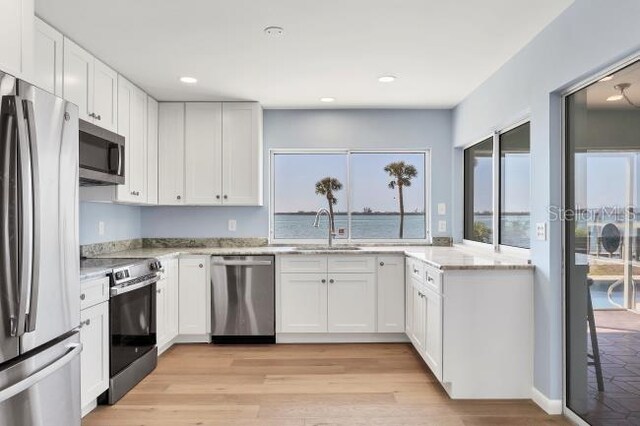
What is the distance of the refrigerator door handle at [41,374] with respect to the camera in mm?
1517

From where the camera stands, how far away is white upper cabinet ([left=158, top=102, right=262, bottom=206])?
15.0 feet

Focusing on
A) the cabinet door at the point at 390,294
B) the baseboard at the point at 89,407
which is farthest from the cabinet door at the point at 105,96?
the cabinet door at the point at 390,294

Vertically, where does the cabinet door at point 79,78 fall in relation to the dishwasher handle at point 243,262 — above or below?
above

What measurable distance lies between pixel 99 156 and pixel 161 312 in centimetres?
146

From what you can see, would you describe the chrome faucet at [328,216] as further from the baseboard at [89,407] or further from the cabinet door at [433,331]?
the baseboard at [89,407]

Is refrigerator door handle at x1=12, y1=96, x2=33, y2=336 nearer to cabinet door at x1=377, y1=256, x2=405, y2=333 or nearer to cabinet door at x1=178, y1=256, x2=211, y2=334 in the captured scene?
cabinet door at x1=178, y1=256, x2=211, y2=334

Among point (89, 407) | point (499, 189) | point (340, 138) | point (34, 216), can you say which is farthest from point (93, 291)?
point (499, 189)

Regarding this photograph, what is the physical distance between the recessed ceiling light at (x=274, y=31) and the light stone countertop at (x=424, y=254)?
5.98 feet

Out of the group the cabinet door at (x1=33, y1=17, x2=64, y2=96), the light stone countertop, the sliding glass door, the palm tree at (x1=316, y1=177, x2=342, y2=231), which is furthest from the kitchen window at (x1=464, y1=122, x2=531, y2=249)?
the cabinet door at (x1=33, y1=17, x2=64, y2=96)

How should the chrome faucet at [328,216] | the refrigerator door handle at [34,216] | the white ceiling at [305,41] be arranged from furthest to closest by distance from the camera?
the chrome faucet at [328,216] → the white ceiling at [305,41] → the refrigerator door handle at [34,216]

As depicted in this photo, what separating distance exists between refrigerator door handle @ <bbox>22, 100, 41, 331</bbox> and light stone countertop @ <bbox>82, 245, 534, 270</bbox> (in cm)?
201

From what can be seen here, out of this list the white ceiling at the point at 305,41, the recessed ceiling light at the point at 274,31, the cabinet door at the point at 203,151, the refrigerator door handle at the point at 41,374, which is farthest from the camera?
the cabinet door at the point at 203,151

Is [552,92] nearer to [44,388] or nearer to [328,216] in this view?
[328,216]

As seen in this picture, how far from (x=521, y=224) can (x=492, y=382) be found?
1.22 metres
